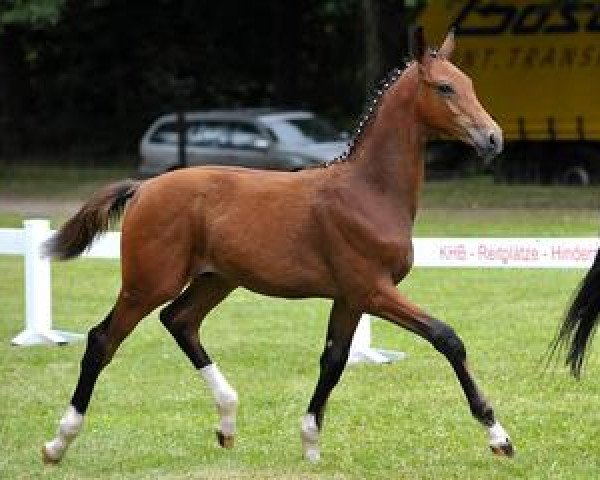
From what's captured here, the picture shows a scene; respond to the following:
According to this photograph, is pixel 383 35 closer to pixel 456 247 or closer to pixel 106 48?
pixel 106 48

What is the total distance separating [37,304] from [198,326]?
14.9ft

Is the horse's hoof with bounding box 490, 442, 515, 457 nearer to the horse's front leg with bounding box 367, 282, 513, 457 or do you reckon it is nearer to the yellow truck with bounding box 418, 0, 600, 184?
the horse's front leg with bounding box 367, 282, 513, 457

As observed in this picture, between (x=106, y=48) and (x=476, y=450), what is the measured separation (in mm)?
32624

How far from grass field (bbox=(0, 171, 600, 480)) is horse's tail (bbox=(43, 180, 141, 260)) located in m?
1.17

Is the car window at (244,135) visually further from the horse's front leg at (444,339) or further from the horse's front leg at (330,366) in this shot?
the horse's front leg at (444,339)

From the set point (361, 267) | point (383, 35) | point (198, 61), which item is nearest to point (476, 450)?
point (361, 267)

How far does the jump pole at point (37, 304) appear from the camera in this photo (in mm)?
12448

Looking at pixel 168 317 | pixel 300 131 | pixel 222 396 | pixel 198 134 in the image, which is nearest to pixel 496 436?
pixel 222 396

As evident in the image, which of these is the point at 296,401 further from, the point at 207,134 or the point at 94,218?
the point at 207,134

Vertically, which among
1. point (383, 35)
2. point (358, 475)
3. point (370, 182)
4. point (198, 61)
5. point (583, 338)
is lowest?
point (198, 61)

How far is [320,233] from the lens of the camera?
797 centimetres

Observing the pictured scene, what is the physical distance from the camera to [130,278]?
8.18 m

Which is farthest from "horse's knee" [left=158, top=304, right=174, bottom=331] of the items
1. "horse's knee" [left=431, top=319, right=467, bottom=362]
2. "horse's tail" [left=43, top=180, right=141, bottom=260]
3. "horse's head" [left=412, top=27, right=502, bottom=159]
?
"horse's head" [left=412, top=27, right=502, bottom=159]

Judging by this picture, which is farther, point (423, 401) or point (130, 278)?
point (423, 401)
